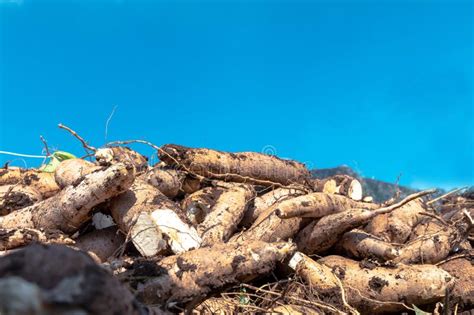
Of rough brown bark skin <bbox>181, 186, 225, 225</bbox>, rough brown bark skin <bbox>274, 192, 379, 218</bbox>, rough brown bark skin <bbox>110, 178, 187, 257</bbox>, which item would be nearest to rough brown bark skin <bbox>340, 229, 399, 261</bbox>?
rough brown bark skin <bbox>274, 192, 379, 218</bbox>

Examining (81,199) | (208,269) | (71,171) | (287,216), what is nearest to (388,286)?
(287,216)

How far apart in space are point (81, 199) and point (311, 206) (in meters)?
1.70

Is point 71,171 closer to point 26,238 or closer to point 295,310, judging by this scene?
point 26,238

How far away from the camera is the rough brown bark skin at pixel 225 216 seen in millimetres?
3857

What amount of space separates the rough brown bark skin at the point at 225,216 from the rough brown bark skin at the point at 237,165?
1.20ft

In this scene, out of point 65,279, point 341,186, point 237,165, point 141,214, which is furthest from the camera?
point 341,186

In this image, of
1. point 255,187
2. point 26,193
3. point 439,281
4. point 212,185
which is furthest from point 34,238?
point 439,281

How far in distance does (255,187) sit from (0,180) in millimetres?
2390

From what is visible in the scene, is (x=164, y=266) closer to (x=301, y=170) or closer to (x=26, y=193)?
(x=26, y=193)

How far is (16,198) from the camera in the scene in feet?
14.1

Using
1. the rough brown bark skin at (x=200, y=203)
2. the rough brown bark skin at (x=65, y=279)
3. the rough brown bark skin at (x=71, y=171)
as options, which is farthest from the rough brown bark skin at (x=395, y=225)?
the rough brown bark skin at (x=65, y=279)

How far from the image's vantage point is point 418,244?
4.30 meters

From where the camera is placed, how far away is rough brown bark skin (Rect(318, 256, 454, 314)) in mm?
3734

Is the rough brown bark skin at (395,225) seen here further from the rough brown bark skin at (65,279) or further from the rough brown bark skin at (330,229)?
the rough brown bark skin at (65,279)
